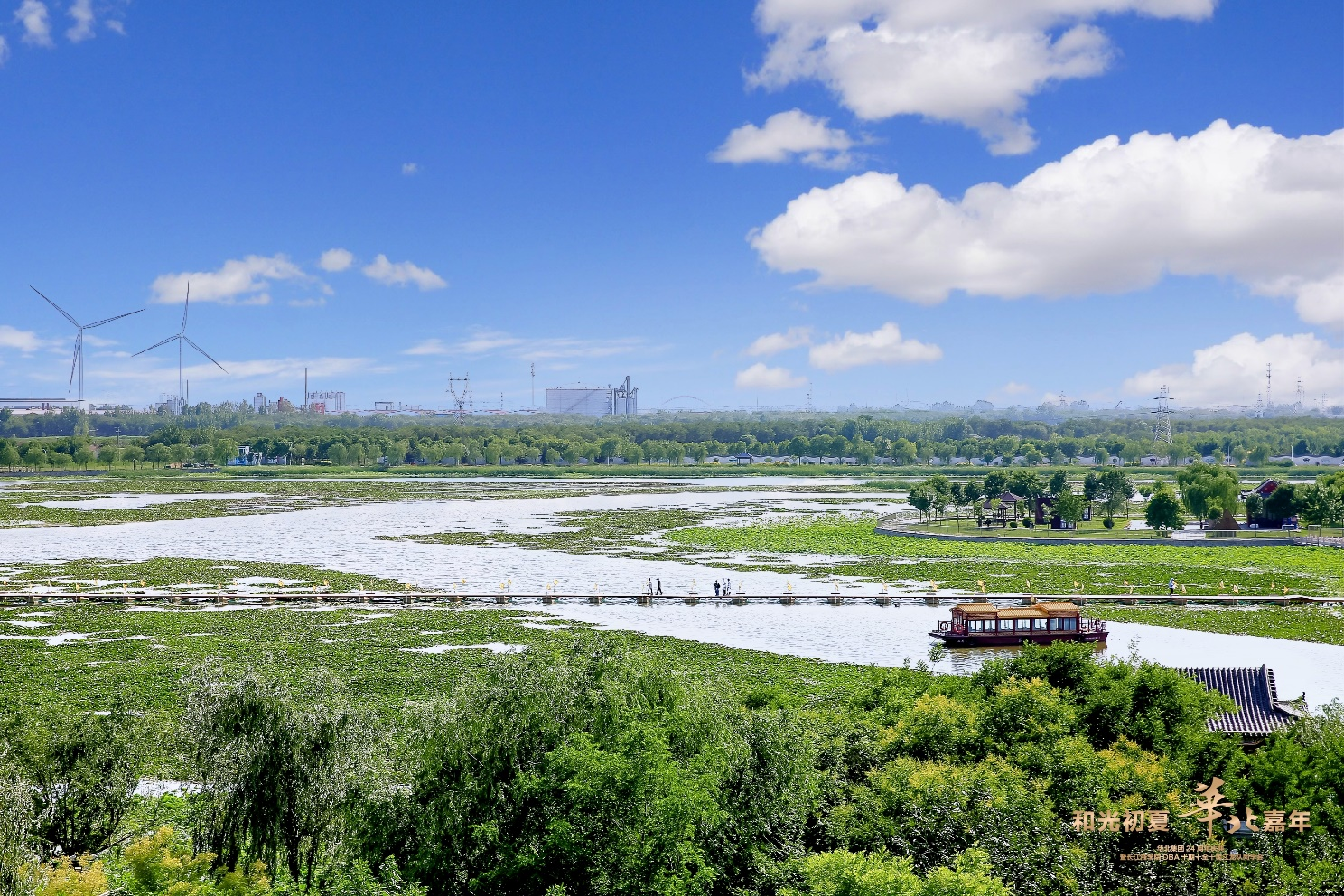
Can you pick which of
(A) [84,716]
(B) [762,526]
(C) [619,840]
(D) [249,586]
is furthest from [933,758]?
(B) [762,526]

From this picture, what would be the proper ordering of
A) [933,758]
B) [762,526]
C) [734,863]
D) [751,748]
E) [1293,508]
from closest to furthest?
[734,863]
[751,748]
[933,758]
[1293,508]
[762,526]

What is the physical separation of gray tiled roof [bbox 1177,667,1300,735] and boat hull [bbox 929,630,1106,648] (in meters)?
18.8

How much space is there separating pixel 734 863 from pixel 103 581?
51.4m

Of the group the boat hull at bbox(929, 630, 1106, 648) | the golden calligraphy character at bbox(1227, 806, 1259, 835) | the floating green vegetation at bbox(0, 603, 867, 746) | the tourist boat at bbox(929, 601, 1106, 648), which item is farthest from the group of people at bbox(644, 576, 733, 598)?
the golden calligraphy character at bbox(1227, 806, 1259, 835)

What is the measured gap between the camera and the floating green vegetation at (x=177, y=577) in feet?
190

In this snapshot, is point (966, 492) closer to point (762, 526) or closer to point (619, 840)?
point (762, 526)

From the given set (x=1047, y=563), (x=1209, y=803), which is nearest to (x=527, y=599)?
(x=1047, y=563)

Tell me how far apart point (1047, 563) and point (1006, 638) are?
25768 millimetres

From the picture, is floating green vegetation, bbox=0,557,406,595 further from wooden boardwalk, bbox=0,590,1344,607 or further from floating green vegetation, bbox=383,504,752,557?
floating green vegetation, bbox=383,504,752,557

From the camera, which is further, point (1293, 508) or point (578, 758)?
point (1293, 508)

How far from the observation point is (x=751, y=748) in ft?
67.8

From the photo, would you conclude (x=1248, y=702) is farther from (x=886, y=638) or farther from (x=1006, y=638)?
(x=886, y=638)

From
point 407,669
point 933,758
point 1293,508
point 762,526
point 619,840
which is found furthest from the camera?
point 762,526

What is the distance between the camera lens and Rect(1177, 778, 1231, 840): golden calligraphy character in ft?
60.8
